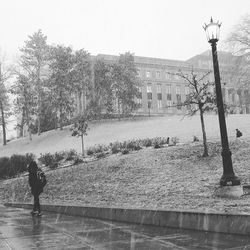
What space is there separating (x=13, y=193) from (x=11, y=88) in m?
38.9

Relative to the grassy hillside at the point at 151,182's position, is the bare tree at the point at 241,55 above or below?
above

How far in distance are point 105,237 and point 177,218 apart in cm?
171

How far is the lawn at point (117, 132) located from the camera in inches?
1584

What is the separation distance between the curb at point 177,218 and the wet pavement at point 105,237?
0.19m

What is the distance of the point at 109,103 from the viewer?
60.0 metres

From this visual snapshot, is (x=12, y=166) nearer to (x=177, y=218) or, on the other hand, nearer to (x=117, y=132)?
(x=117, y=132)

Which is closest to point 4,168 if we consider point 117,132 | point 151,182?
point 151,182

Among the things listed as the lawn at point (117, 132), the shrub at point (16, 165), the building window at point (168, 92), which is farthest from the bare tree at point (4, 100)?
the building window at point (168, 92)

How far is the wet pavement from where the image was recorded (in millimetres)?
6977

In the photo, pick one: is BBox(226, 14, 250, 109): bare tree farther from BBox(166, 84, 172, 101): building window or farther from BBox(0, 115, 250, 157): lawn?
BBox(166, 84, 172, 101): building window

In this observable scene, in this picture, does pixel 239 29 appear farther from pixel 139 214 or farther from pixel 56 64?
pixel 139 214

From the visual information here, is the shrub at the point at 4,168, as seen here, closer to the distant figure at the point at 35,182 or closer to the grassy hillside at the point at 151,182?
the grassy hillside at the point at 151,182

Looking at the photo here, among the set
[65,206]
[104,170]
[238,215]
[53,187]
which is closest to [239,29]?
[104,170]

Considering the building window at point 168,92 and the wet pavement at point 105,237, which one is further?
the building window at point 168,92
